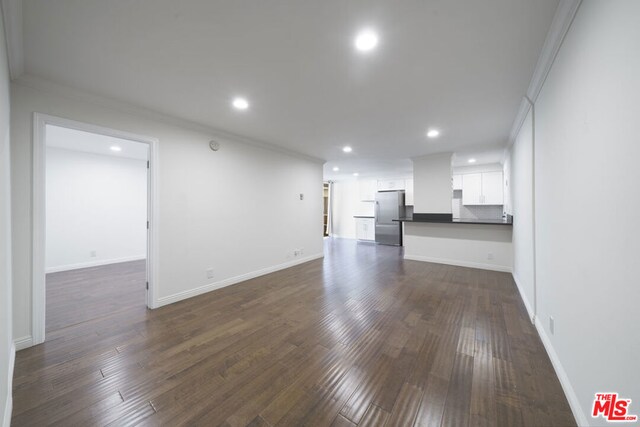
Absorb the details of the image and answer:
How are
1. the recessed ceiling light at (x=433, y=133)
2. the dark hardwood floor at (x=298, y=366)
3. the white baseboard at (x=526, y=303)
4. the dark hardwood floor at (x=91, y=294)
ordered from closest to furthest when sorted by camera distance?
the dark hardwood floor at (x=298, y=366) → the white baseboard at (x=526, y=303) → the dark hardwood floor at (x=91, y=294) → the recessed ceiling light at (x=433, y=133)

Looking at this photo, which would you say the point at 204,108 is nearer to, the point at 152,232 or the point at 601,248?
the point at 152,232

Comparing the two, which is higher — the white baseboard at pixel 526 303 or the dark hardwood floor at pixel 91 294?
the white baseboard at pixel 526 303

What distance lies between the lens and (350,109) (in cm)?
283

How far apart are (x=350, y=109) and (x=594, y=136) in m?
2.16

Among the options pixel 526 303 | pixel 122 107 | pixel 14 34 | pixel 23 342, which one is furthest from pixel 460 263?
pixel 14 34

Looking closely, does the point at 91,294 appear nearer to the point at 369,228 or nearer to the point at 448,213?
the point at 448,213

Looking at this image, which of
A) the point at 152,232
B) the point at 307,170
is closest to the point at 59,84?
the point at 152,232

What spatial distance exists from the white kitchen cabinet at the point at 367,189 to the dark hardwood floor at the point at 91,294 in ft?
23.7

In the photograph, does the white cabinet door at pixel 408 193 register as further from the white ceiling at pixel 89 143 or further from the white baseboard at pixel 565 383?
the white ceiling at pixel 89 143

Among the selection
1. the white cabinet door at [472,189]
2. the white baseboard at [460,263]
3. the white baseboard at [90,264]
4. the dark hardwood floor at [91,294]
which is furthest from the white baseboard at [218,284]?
the white cabinet door at [472,189]

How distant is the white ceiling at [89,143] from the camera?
389cm

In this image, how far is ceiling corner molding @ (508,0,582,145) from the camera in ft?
4.49

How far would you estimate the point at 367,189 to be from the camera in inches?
354
